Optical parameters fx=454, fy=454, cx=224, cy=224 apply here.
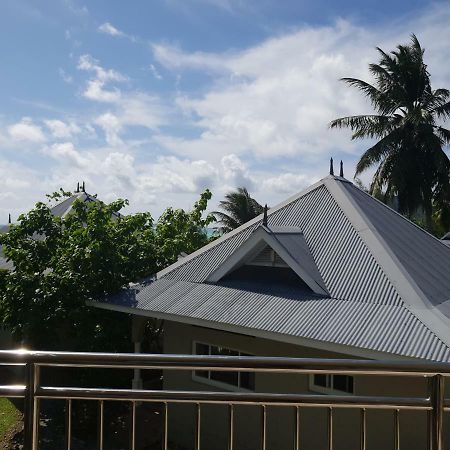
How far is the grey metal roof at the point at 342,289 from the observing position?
6297mm

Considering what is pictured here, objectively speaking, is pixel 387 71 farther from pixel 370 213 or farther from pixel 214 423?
pixel 214 423

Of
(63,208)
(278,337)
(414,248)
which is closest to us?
(278,337)

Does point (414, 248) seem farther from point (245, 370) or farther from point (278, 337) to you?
point (245, 370)

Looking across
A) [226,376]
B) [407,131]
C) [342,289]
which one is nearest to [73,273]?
[226,376]

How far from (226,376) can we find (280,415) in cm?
128

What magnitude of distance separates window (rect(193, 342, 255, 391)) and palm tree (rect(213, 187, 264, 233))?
55.2 ft

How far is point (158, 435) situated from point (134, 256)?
3941 millimetres

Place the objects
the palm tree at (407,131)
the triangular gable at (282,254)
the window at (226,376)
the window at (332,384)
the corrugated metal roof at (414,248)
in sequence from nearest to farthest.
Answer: the window at (332,384), the corrugated metal roof at (414,248), the triangular gable at (282,254), the window at (226,376), the palm tree at (407,131)

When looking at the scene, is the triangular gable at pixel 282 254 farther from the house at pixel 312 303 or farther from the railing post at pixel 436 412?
the railing post at pixel 436 412

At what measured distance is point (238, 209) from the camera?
1045 inches

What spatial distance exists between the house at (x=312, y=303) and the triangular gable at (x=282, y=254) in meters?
0.02

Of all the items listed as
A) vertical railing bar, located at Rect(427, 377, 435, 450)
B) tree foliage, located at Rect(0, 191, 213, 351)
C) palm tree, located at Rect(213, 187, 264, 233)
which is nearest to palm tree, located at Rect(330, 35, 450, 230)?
palm tree, located at Rect(213, 187, 264, 233)

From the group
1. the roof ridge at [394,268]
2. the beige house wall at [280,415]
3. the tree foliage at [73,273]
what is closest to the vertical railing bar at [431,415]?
the roof ridge at [394,268]

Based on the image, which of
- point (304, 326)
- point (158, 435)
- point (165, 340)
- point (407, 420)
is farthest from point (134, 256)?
point (407, 420)
